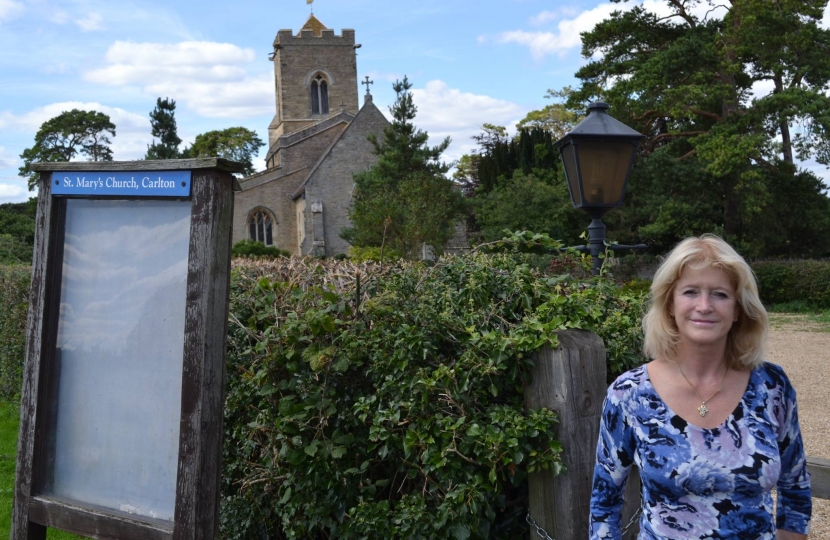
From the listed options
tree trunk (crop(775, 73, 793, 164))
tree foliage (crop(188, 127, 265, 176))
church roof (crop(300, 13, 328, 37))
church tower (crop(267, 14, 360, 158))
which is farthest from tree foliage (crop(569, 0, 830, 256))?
tree foliage (crop(188, 127, 265, 176))

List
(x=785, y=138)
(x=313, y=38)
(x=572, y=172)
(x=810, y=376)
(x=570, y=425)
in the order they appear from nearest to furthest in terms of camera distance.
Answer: (x=570, y=425)
(x=572, y=172)
(x=810, y=376)
(x=785, y=138)
(x=313, y=38)

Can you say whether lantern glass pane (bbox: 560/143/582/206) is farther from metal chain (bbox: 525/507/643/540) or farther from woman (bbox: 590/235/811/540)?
woman (bbox: 590/235/811/540)

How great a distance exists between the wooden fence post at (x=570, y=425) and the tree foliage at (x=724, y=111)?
2118 centimetres

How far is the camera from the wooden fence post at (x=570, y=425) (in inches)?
103

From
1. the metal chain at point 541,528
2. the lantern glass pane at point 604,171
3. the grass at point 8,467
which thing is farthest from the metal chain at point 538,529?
the lantern glass pane at point 604,171

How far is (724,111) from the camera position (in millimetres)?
24297

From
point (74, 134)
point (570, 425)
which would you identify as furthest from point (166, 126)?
point (570, 425)

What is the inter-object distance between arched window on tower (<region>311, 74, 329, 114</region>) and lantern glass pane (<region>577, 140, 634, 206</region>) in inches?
1986

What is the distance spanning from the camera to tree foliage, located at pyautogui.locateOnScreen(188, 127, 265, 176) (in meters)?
65.8

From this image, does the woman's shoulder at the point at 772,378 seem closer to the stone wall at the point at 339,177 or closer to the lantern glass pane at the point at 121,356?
the lantern glass pane at the point at 121,356

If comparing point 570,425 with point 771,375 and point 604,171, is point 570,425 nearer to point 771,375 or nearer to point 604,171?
point 771,375

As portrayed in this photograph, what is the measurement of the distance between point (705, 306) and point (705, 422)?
0.33 m

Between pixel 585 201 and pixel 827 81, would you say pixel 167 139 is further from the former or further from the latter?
pixel 585 201

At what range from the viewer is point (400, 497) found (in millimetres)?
3088
